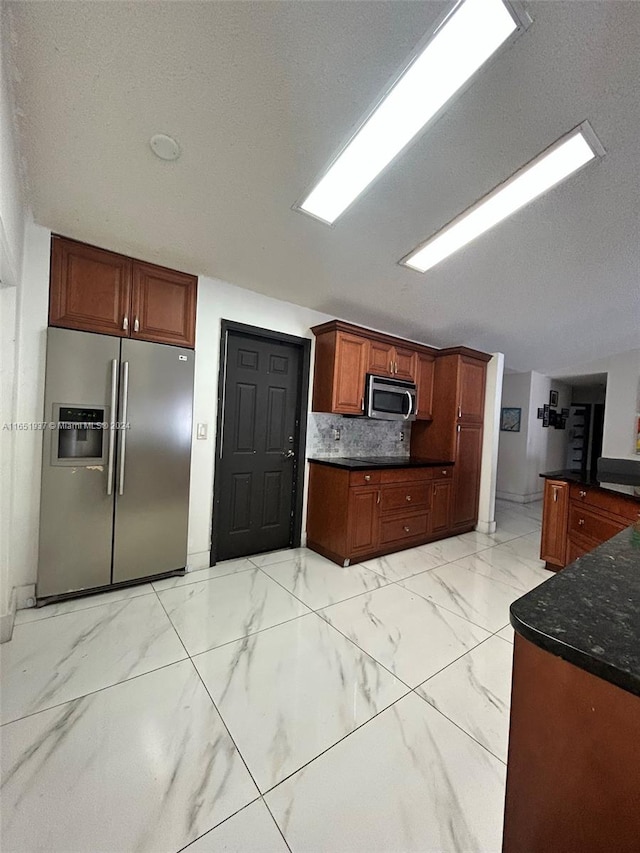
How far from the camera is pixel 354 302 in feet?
10.7

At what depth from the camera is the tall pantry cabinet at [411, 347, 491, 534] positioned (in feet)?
13.1

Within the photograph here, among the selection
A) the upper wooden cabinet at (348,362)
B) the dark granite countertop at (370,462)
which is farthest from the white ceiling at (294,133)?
the dark granite countertop at (370,462)

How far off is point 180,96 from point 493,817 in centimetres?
291

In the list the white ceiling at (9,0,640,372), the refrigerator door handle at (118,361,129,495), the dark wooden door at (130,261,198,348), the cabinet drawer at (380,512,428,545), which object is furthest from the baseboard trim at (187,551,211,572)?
the white ceiling at (9,0,640,372)

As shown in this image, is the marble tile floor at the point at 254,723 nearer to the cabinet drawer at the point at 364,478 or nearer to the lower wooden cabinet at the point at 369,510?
the lower wooden cabinet at the point at 369,510

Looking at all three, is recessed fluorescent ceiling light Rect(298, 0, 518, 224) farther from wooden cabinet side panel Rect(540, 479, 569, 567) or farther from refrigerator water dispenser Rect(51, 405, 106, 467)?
wooden cabinet side panel Rect(540, 479, 569, 567)

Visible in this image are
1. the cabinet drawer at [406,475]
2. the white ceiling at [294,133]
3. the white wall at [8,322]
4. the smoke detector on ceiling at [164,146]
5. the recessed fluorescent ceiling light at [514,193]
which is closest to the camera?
the white ceiling at [294,133]

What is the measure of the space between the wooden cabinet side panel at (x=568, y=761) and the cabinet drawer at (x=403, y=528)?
264 centimetres

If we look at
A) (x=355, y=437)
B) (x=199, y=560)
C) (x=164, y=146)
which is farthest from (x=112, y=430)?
(x=355, y=437)

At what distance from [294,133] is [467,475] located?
374 cm

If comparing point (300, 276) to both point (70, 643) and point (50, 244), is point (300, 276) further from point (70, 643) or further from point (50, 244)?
point (70, 643)

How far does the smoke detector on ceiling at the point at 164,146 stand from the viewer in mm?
1616

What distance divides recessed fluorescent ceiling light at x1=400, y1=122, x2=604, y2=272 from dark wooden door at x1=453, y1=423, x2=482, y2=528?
6.79ft

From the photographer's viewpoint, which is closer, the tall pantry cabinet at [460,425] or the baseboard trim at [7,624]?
the baseboard trim at [7,624]
